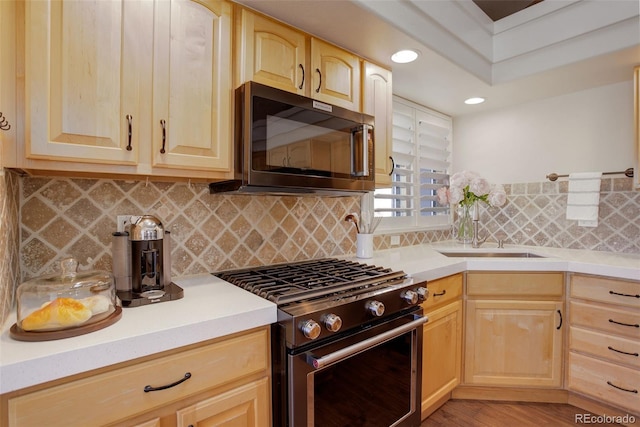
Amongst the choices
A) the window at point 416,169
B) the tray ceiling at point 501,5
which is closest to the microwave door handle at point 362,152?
the window at point 416,169

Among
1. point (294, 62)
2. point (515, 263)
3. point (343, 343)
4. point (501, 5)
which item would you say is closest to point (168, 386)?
point (343, 343)

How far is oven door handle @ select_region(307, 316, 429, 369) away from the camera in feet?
3.62

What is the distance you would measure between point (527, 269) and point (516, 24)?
1605mm

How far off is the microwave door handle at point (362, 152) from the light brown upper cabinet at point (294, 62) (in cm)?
21

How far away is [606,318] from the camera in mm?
1789

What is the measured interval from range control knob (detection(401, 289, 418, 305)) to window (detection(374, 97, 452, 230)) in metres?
1.01

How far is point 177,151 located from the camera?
1.24 m

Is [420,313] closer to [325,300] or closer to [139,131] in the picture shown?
[325,300]

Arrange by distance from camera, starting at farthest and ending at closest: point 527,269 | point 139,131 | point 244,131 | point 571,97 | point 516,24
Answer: point 571,97 < point 516,24 < point 527,269 < point 244,131 < point 139,131

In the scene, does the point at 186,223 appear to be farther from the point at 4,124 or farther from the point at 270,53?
the point at 270,53

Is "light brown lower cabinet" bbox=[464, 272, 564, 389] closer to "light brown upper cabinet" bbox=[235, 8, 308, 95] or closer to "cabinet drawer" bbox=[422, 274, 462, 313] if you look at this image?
"cabinet drawer" bbox=[422, 274, 462, 313]

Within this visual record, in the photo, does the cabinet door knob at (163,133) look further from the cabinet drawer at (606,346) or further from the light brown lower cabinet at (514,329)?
→ the cabinet drawer at (606,346)

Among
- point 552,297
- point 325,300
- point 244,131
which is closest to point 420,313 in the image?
point 325,300

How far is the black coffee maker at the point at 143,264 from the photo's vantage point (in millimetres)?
1175
